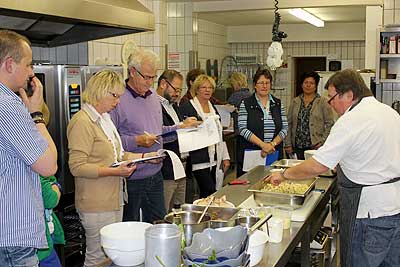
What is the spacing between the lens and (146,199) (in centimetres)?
343

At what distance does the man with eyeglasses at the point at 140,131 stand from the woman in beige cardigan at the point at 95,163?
0.38 m

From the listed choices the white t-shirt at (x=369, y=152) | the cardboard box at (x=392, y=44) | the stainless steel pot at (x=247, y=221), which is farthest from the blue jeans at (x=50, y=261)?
the cardboard box at (x=392, y=44)

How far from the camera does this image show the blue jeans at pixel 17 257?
192 centimetres

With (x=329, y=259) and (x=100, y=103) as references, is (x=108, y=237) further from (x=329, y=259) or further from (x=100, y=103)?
(x=329, y=259)

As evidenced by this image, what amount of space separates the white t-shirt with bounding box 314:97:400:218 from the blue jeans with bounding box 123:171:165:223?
1.17 meters

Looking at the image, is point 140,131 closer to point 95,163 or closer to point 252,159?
point 95,163

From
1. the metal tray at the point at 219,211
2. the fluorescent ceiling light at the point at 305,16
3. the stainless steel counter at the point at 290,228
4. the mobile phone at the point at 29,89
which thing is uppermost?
the fluorescent ceiling light at the point at 305,16

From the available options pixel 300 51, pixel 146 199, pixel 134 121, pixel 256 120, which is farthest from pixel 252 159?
pixel 300 51

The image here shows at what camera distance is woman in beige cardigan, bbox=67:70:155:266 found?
2811 mm

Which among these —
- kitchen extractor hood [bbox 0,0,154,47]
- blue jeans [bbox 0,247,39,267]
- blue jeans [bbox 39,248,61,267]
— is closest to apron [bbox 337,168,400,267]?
blue jeans [bbox 39,248,61,267]

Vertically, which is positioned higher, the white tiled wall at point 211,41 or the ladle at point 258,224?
the white tiled wall at point 211,41

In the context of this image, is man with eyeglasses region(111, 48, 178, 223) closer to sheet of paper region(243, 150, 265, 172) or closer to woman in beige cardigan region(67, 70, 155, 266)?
woman in beige cardigan region(67, 70, 155, 266)

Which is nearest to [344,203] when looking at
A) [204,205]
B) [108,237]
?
[204,205]

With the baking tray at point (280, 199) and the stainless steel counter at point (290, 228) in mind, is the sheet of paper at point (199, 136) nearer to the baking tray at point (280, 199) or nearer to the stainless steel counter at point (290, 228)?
the stainless steel counter at point (290, 228)
